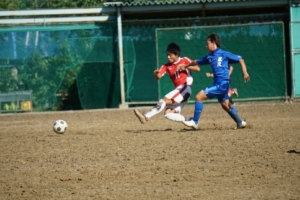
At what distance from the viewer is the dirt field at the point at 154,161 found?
6.34 m

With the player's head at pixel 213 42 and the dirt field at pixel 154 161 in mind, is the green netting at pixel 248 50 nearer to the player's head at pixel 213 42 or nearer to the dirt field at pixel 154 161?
the dirt field at pixel 154 161

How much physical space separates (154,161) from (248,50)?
41.2 feet

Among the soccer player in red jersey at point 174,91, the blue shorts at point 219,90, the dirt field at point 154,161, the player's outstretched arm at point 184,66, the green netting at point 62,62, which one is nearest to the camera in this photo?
the dirt field at point 154,161

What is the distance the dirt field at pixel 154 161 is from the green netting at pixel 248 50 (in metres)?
6.07

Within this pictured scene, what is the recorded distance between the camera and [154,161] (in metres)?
8.20

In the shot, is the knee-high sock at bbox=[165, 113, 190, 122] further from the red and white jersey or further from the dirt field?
the red and white jersey

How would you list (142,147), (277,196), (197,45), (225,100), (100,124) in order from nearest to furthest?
(277,196) < (142,147) < (225,100) < (100,124) < (197,45)

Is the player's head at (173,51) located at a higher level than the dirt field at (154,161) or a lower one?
higher

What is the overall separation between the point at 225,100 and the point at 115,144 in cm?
258

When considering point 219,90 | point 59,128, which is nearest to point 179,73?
point 219,90

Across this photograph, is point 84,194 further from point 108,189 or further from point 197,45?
point 197,45

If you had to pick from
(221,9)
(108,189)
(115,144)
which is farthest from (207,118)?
(108,189)

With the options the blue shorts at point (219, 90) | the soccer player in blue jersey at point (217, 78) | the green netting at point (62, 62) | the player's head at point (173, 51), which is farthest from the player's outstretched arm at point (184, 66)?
the green netting at point (62, 62)

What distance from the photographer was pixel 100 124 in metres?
14.6
